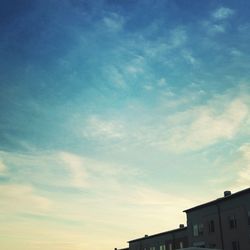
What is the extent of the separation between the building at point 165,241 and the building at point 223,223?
6378mm

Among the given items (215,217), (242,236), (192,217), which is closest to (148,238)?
(192,217)

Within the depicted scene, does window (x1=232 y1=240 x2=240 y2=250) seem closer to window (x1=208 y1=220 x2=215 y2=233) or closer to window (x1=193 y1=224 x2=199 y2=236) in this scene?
window (x1=208 y1=220 x2=215 y2=233)

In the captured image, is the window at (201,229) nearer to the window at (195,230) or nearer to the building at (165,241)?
the window at (195,230)

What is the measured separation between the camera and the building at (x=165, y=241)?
59.2 metres

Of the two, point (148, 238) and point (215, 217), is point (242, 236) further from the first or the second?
point (148, 238)

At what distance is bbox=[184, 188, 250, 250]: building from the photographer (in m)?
42.1

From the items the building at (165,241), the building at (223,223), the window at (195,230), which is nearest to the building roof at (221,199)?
the building at (223,223)

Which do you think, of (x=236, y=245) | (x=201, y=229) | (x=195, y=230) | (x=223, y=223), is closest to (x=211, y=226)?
(x=201, y=229)

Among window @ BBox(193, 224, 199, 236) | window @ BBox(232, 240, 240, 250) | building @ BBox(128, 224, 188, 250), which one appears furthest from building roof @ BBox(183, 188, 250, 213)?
building @ BBox(128, 224, 188, 250)

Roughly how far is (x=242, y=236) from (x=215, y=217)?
6124 millimetres

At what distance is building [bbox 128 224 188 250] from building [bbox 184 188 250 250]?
20.9ft

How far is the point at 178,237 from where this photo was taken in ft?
198

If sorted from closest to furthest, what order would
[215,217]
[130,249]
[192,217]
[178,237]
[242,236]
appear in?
[242,236], [215,217], [192,217], [178,237], [130,249]

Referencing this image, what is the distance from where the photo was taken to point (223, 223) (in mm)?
45719
